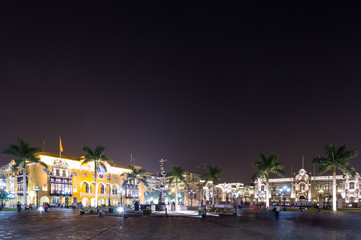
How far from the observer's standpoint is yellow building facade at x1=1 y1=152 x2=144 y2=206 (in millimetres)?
79250

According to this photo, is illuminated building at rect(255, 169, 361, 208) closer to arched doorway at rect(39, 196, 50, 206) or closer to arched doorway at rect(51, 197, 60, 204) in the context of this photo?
arched doorway at rect(51, 197, 60, 204)

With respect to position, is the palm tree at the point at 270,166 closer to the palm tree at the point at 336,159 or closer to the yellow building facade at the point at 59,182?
the palm tree at the point at 336,159

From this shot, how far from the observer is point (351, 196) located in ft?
321

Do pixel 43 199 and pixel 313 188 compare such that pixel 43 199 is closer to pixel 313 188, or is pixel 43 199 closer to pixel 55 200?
pixel 55 200

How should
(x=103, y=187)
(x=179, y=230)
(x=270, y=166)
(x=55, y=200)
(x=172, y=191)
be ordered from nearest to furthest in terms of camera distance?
(x=179, y=230) → (x=270, y=166) → (x=55, y=200) → (x=103, y=187) → (x=172, y=191)

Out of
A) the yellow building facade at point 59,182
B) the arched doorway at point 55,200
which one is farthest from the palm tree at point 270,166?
the arched doorway at point 55,200

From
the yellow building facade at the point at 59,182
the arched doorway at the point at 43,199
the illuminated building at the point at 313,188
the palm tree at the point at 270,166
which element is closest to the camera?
the palm tree at the point at 270,166

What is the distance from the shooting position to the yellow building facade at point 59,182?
7925 centimetres

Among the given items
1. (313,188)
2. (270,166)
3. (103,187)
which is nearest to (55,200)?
(103,187)

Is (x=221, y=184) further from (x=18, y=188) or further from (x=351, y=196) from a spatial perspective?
(x=18, y=188)

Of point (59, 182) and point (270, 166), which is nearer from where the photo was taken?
point (270, 166)

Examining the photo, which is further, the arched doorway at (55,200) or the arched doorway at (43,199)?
the arched doorway at (55,200)

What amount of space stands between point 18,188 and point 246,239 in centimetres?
8158

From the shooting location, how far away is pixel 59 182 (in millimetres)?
83188
